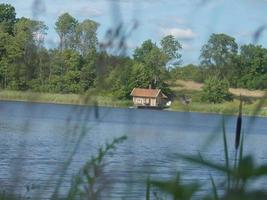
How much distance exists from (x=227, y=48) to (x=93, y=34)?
2.69 ft

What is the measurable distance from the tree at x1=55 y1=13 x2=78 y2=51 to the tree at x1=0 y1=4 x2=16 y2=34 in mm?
322

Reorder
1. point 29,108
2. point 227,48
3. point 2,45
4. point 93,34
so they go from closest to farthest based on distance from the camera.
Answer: point 29,108
point 227,48
point 93,34
point 2,45

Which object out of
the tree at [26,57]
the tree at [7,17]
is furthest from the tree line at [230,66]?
the tree at [7,17]

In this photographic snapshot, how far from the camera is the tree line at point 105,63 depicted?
227 centimetres

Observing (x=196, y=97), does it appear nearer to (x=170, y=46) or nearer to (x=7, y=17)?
(x=170, y=46)

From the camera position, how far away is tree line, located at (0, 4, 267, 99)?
227cm

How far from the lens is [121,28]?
2109mm

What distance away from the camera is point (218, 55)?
247 cm

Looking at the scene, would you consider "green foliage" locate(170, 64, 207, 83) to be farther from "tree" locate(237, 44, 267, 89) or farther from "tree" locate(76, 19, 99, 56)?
"tree" locate(76, 19, 99, 56)

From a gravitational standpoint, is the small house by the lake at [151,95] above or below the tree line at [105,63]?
below

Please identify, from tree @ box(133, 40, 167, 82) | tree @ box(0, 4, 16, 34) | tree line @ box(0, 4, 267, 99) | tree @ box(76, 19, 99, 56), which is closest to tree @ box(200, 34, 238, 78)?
tree line @ box(0, 4, 267, 99)

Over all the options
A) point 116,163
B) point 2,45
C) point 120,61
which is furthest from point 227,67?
point 2,45

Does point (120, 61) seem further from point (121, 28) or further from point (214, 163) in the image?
point (214, 163)

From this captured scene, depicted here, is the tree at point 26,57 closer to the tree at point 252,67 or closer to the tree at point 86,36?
the tree at point 86,36
